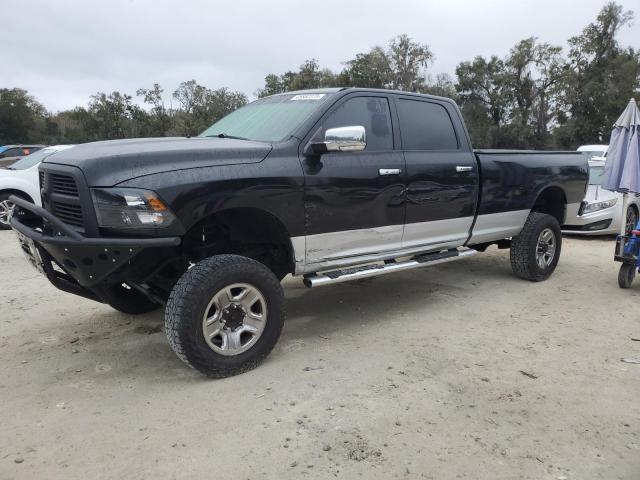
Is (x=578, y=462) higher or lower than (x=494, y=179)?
lower

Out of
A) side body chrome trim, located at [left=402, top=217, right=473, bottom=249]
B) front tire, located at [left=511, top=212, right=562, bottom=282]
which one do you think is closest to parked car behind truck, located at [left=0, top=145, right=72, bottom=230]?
side body chrome trim, located at [left=402, top=217, right=473, bottom=249]

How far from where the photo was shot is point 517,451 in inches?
108

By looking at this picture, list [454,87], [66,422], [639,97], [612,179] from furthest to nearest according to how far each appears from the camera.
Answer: [454,87] → [639,97] → [612,179] → [66,422]

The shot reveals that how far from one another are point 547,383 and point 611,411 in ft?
1.44

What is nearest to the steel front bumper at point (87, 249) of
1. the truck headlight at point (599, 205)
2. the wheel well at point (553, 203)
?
the wheel well at point (553, 203)

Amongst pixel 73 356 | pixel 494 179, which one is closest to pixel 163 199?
pixel 73 356

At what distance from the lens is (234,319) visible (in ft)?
11.8

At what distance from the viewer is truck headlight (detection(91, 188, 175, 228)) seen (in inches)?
125

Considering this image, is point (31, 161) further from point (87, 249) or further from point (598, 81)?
point (598, 81)

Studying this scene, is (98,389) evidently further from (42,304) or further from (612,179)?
(612,179)

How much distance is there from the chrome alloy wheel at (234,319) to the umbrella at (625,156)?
16.6 ft

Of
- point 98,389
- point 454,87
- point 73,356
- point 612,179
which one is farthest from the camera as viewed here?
point 454,87

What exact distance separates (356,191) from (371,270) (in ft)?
2.18

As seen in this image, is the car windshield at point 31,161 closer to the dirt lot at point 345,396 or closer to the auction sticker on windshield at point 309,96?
the dirt lot at point 345,396
